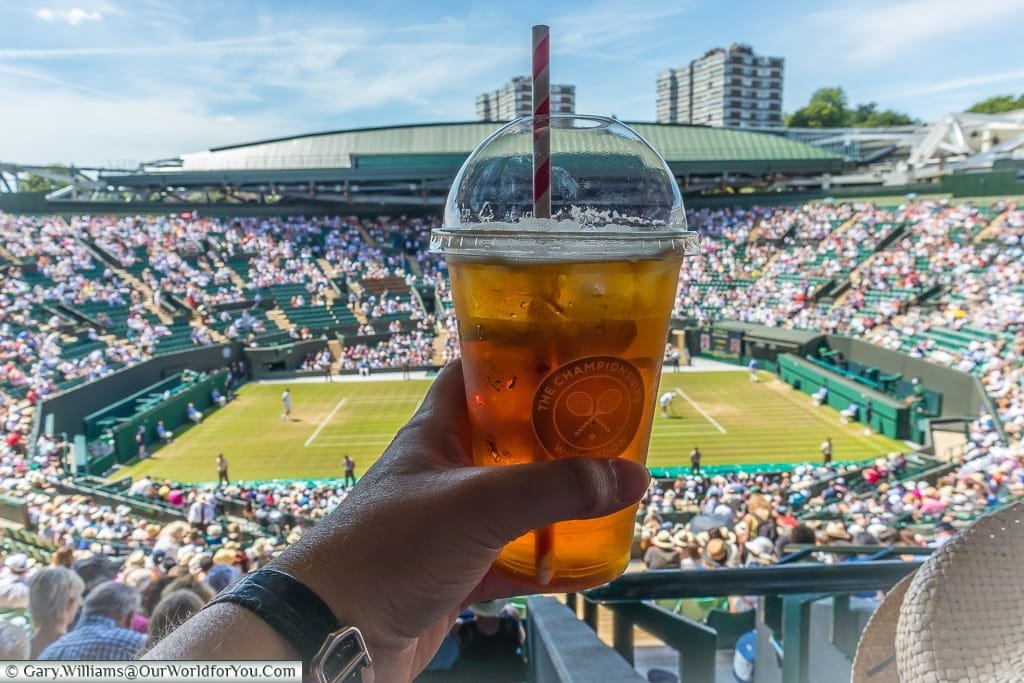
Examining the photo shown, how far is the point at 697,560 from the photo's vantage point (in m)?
6.18

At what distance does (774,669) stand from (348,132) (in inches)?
1558

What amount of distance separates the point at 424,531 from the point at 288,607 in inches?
8.7

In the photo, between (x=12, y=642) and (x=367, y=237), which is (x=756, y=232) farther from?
(x=12, y=642)

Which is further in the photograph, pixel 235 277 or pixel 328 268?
pixel 328 268

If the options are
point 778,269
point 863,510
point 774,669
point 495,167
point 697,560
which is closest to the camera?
point 495,167

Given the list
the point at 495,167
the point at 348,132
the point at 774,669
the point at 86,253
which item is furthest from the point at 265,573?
the point at 348,132

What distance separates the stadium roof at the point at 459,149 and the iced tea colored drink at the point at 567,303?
33.4 m

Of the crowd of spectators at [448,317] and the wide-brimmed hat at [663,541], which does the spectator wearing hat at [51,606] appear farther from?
the wide-brimmed hat at [663,541]

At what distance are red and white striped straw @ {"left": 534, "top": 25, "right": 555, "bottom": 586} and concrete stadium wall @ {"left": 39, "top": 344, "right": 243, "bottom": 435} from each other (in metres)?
15.4

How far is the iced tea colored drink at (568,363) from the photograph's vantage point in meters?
1.22

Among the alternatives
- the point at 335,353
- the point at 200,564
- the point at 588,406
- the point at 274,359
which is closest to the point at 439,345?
the point at 335,353

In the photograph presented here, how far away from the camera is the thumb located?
1.14 metres

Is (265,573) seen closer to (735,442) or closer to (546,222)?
(546,222)

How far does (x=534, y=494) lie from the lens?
1.14 m
